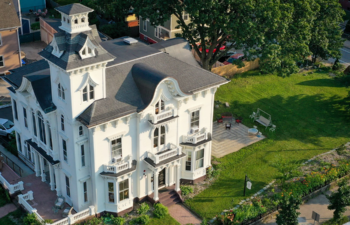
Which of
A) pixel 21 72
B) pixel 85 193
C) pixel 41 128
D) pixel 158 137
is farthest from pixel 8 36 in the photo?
pixel 158 137

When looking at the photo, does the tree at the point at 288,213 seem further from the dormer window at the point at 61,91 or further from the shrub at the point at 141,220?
the dormer window at the point at 61,91

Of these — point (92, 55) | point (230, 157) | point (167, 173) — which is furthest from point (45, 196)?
point (230, 157)

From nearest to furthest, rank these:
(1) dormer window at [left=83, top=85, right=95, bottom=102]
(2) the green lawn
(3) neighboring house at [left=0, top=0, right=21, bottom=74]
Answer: (1) dormer window at [left=83, top=85, right=95, bottom=102] < (2) the green lawn < (3) neighboring house at [left=0, top=0, right=21, bottom=74]

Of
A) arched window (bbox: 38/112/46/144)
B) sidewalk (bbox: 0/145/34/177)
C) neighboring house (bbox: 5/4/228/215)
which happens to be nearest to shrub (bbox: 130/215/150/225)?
neighboring house (bbox: 5/4/228/215)

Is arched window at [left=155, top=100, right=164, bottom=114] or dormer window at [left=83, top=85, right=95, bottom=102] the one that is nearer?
dormer window at [left=83, top=85, right=95, bottom=102]

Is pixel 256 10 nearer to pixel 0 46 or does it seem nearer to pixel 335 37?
pixel 335 37

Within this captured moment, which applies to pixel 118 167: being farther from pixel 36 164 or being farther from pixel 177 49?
pixel 177 49

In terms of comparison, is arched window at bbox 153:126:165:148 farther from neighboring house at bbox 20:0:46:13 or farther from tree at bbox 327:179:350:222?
neighboring house at bbox 20:0:46:13
